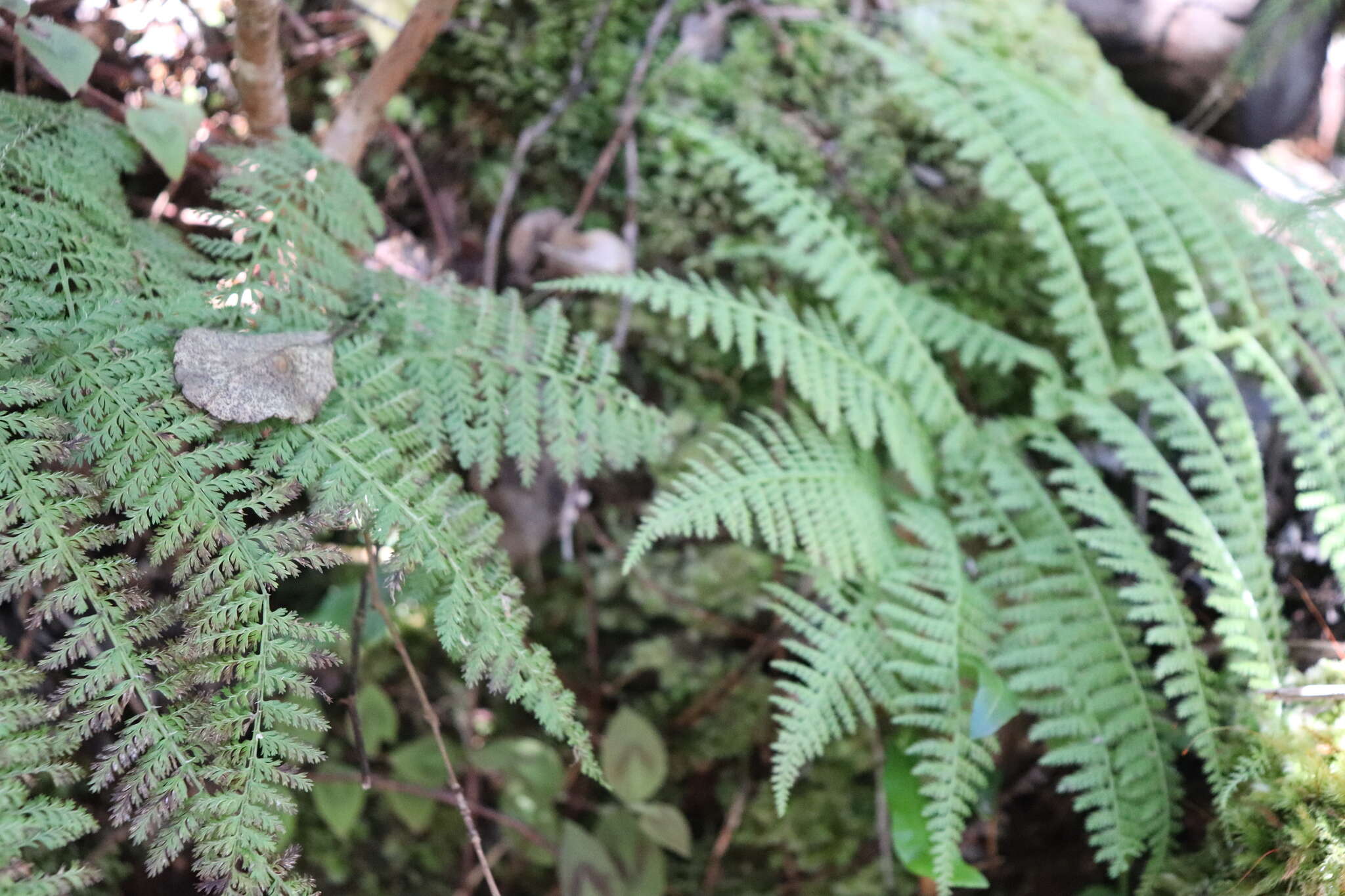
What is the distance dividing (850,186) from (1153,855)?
1.91 metres

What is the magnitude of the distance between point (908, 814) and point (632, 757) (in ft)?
2.24

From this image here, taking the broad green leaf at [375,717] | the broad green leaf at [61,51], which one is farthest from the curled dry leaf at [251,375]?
the broad green leaf at [375,717]

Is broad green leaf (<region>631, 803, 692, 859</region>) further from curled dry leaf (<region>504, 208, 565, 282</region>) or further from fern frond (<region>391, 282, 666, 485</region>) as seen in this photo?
curled dry leaf (<region>504, 208, 565, 282</region>)

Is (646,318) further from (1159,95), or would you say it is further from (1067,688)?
(1159,95)

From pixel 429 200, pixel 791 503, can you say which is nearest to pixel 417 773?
pixel 791 503

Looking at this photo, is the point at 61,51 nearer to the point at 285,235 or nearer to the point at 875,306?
the point at 285,235

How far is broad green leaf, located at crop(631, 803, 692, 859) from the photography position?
2043 mm

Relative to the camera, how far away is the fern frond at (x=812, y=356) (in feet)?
6.18

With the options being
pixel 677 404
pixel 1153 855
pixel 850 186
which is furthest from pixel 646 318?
pixel 1153 855

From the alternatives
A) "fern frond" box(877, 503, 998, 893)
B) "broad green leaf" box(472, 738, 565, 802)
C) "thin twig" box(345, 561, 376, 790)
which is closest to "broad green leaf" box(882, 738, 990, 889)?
"fern frond" box(877, 503, 998, 893)

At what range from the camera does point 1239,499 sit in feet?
6.31

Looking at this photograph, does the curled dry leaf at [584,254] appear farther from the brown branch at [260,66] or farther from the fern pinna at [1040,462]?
the brown branch at [260,66]

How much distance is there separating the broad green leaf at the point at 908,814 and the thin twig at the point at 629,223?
1257 millimetres

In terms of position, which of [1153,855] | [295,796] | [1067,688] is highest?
[1067,688]
